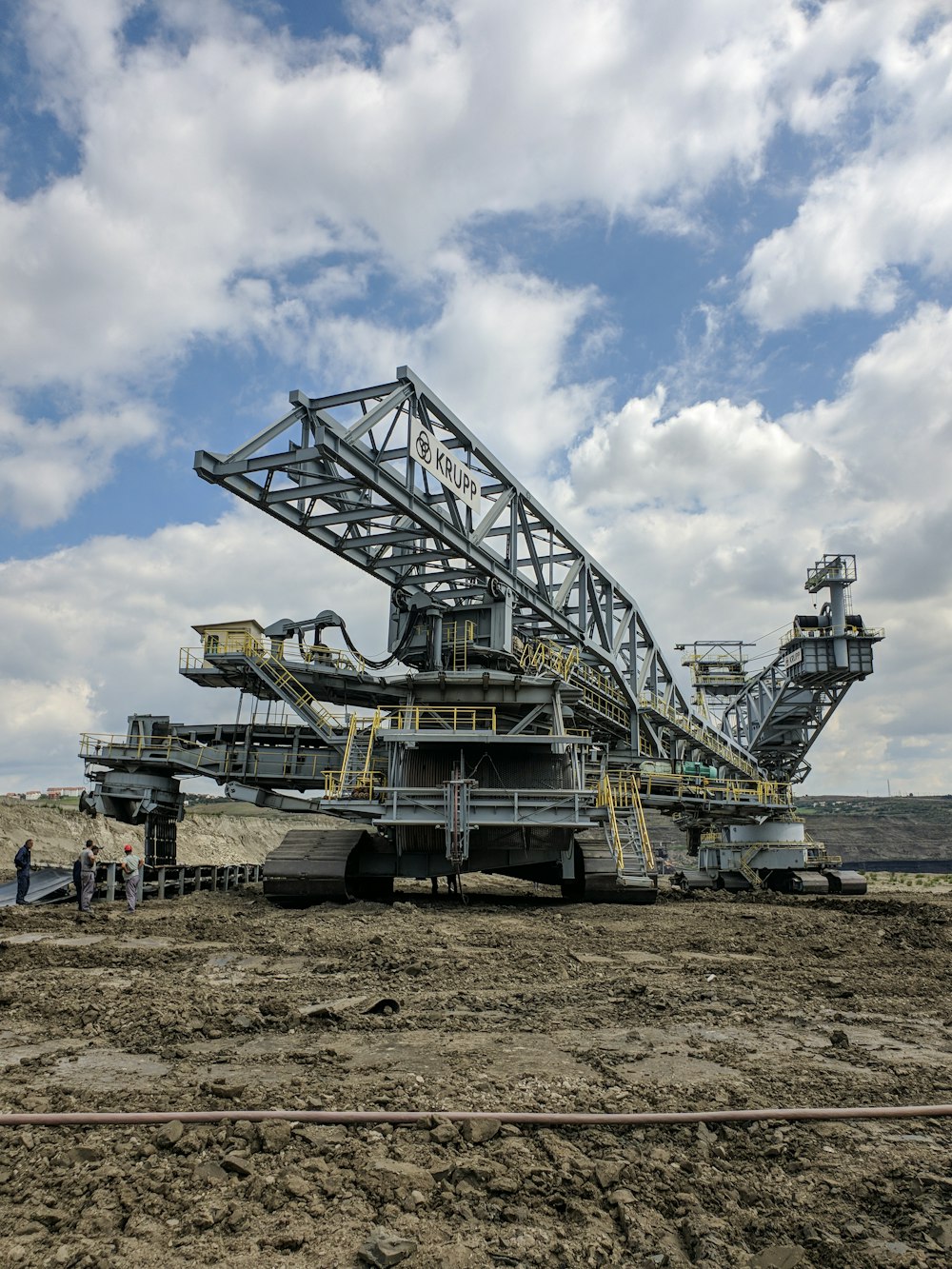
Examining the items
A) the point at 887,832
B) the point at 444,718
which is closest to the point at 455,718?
the point at 444,718

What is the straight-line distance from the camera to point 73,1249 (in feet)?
9.95

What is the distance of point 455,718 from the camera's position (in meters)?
17.4

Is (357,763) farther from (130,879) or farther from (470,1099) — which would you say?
(470,1099)

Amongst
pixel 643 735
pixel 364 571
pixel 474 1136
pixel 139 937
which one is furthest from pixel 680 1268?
pixel 643 735

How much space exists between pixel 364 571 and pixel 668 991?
1466 centimetres

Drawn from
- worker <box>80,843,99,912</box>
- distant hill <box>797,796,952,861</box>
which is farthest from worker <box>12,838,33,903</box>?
distant hill <box>797,796,952,861</box>

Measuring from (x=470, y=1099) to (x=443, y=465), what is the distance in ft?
49.1

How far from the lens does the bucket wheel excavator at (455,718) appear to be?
16453 millimetres

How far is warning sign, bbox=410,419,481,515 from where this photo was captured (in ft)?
55.6

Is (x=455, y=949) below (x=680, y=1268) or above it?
below

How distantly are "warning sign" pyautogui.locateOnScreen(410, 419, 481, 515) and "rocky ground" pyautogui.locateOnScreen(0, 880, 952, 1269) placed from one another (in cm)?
1044

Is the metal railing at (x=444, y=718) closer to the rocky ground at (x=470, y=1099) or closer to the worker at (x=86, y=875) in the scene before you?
Answer: the worker at (x=86, y=875)

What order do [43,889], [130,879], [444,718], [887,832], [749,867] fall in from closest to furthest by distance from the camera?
[130,879], [43,889], [444,718], [749,867], [887,832]

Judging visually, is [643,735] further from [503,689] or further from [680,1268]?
[680,1268]
